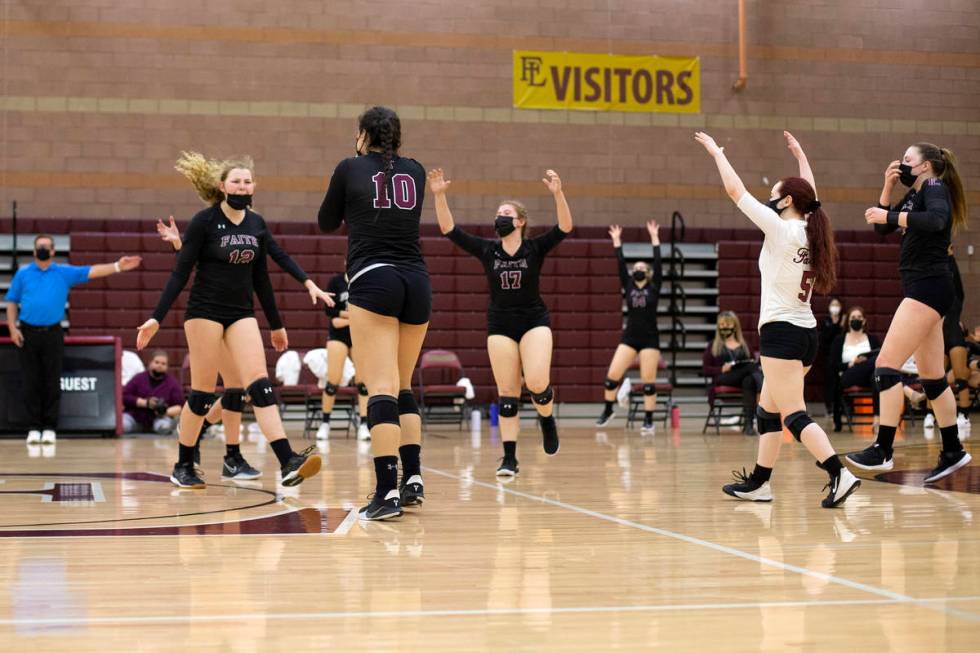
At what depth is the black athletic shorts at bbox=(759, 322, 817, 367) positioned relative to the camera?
5.56m

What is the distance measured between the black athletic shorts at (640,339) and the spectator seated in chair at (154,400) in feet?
16.8

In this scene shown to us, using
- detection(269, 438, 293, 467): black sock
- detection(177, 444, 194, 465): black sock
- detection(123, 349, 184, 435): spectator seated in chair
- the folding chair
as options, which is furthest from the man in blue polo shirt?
detection(269, 438, 293, 467): black sock

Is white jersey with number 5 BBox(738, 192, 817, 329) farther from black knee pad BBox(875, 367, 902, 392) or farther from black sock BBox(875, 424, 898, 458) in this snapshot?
black sock BBox(875, 424, 898, 458)

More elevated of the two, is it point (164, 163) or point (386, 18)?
point (386, 18)

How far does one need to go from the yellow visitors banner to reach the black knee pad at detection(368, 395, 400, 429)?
1233cm

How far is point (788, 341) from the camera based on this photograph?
219 inches

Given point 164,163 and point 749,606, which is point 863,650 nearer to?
point 749,606

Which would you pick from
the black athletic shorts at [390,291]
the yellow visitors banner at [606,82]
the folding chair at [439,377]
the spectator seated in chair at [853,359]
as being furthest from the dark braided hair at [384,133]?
the yellow visitors banner at [606,82]

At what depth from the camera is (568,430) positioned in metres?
13.5

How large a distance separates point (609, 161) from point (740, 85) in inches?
90.9

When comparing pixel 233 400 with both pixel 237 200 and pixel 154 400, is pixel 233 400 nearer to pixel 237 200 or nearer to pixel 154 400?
pixel 237 200

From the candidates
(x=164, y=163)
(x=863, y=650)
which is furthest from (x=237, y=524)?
(x=164, y=163)

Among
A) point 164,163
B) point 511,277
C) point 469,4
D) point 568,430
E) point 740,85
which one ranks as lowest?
point 568,430

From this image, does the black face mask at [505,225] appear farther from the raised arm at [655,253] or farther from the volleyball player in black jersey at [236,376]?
the raised arm at [655,253]
